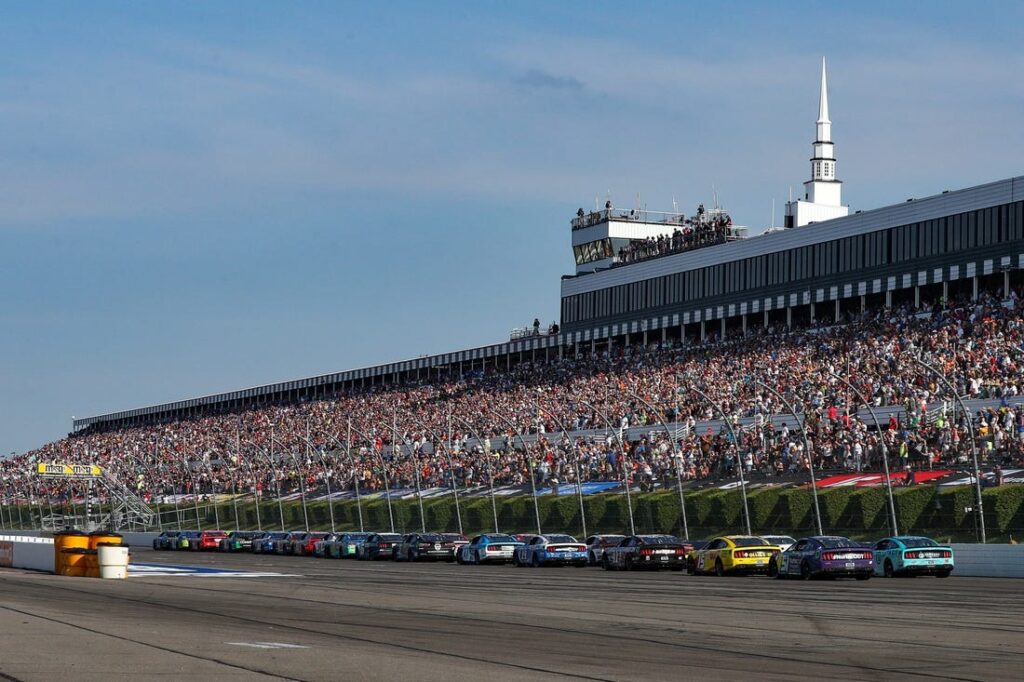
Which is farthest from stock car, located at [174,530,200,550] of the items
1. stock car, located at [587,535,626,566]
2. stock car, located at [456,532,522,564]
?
stock car, located at [587,535,626,566]

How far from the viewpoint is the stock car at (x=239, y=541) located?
78.1 meters

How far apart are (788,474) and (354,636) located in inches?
1391

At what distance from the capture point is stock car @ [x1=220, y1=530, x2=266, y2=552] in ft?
256

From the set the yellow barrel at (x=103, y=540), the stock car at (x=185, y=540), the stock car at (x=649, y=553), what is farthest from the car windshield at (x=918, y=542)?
the stock car at (x=185, y=540)

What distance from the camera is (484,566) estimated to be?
55.5m

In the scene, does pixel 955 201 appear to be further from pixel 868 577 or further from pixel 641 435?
pixel 868 577

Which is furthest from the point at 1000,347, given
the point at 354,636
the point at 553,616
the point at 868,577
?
the point at 354,636

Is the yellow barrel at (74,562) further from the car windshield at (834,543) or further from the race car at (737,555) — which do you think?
the car windshield at (834,543)

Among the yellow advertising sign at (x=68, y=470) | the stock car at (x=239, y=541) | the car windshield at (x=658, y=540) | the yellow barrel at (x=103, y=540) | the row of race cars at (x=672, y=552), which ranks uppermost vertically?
the yellow advertising sign at (x=68, y=470)

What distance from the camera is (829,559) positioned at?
38.0 m

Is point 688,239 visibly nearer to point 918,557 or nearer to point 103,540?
point 103,540

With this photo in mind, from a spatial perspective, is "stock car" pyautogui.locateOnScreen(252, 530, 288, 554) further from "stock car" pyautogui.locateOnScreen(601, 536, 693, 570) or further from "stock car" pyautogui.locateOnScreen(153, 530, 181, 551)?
"stock car" pyautogui.locateOnScreen(601, 536, 693, 570)

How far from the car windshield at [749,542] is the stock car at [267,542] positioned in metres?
35.8

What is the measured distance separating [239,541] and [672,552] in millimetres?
37071
